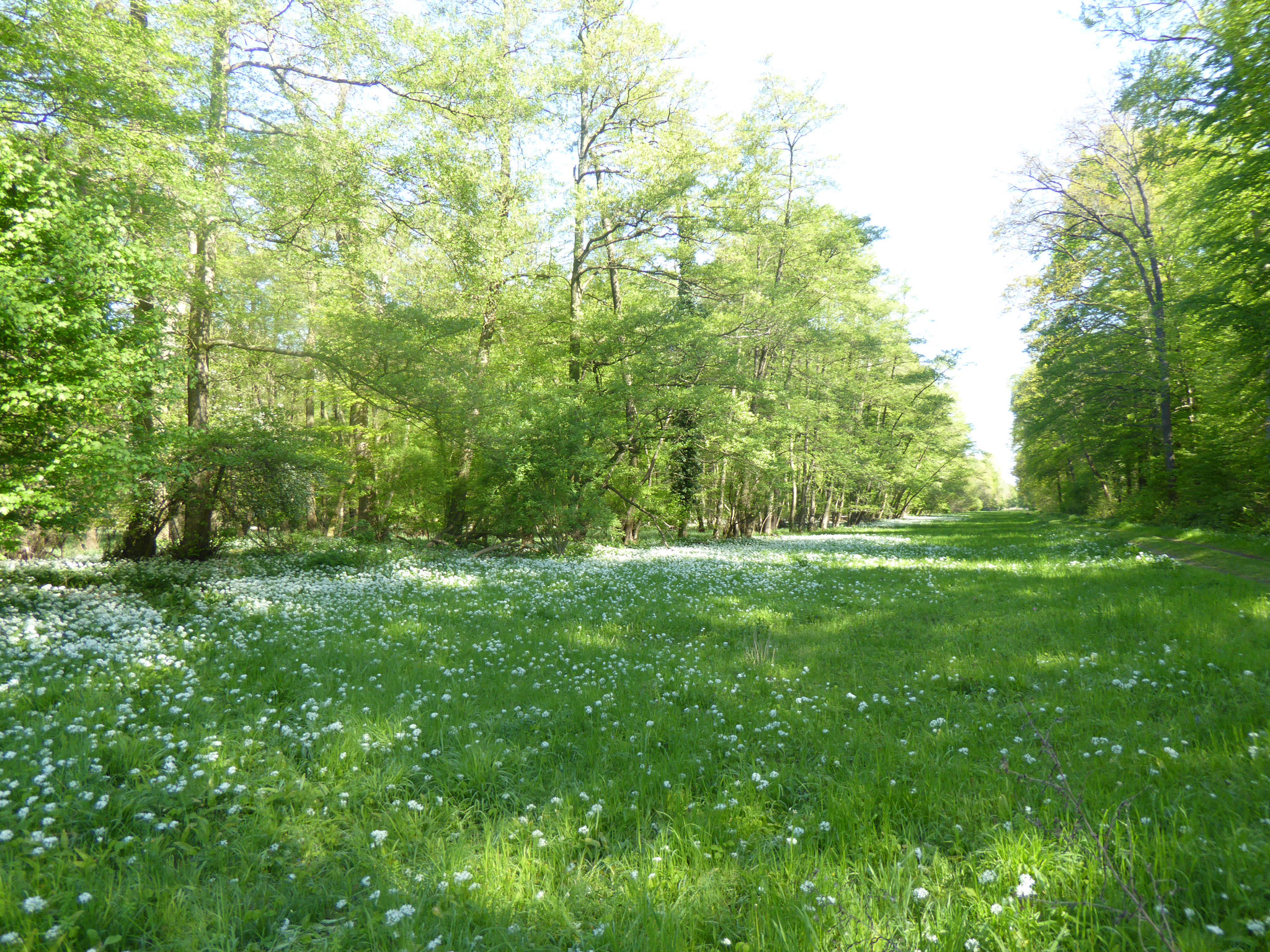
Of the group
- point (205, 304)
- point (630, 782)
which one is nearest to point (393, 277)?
point (205, 304)

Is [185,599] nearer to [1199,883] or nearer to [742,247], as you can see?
[1199,883]

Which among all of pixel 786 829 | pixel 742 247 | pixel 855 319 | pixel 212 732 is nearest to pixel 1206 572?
pixel 786 829

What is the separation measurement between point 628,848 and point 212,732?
3945 mm

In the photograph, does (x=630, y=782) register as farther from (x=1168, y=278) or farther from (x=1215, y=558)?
(x=1168, y=278)

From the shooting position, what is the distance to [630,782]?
14.1 feet

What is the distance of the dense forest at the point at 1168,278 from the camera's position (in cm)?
1351

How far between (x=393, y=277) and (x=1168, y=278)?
40.5 meters

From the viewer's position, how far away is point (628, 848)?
3500 mm

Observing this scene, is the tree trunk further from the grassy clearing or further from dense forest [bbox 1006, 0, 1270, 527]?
dense forest [bbox 1006, 0, 1270, 527]

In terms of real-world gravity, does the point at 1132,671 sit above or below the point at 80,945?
above

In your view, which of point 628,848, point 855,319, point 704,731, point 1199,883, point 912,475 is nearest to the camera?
point 1199,883

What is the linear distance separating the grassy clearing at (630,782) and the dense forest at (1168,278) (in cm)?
1173

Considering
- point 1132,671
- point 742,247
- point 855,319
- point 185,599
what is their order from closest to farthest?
point 1132,671 < point 185,599 < point 742,247 < point 855,319

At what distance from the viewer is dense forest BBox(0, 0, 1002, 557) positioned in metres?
9.16
